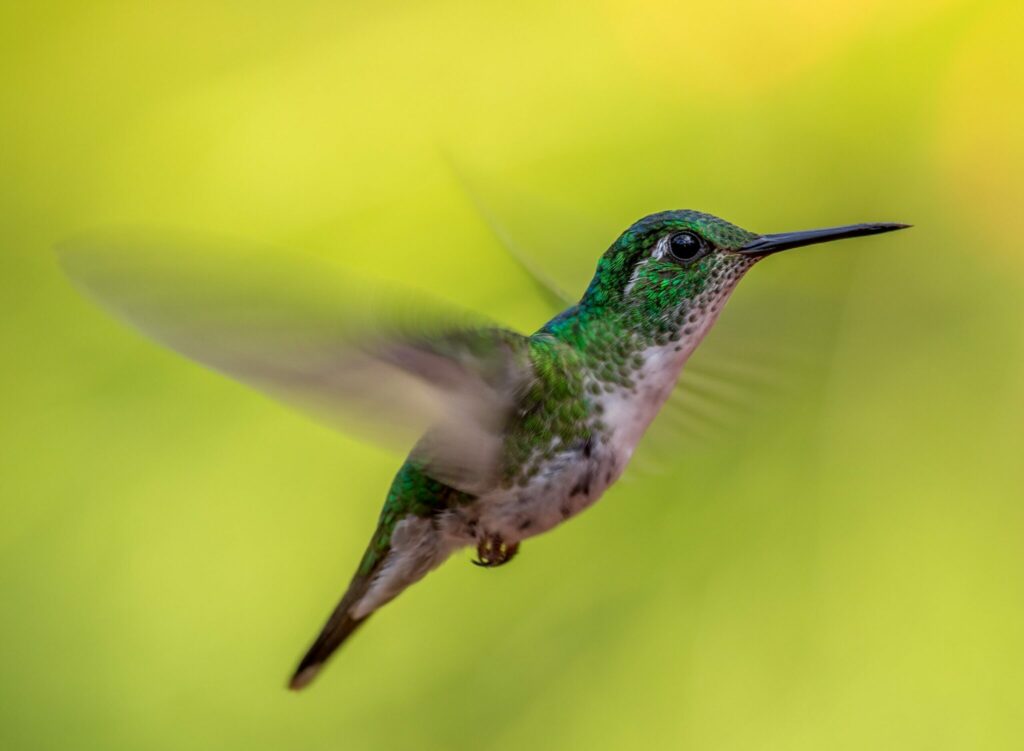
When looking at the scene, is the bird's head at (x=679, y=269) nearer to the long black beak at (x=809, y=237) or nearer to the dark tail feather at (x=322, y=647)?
the long black beak at (x=809, y=237)

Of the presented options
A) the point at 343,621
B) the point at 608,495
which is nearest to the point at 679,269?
the point at 343,621

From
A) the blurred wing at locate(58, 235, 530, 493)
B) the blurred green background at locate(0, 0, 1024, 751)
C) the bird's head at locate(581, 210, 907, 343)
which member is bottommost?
the blurred green background at locate(0, 0, 1024, 751)

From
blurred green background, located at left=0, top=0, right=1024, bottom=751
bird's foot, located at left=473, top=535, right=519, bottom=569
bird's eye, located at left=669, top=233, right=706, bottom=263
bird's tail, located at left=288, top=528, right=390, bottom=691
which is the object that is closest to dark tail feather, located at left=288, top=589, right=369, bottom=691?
bird's tail, located at left=288, top=528, right=390, bottom=691

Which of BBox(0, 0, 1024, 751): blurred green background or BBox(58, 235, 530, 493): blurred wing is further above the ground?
BBox(58, 235, 530, 493): blurred wing

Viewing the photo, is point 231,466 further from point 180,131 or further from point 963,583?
point 963,583

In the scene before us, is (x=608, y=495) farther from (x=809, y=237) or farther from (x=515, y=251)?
(x=809, y=237)

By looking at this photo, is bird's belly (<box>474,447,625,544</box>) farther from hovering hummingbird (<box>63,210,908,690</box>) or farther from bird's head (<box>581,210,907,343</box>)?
bird's head (<box>581,210,907,343</box>)
